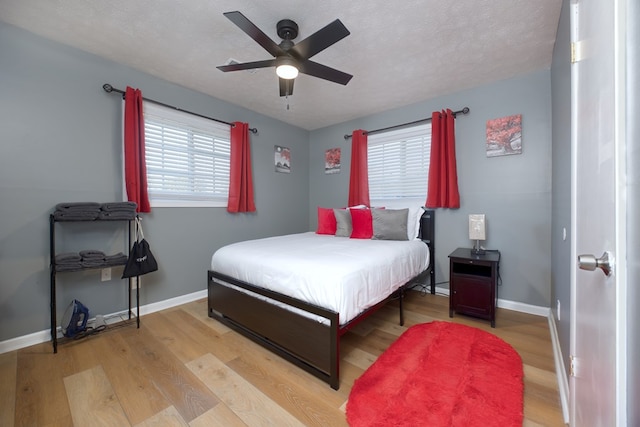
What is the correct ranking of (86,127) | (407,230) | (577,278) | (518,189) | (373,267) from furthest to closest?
(407,230) → (518,189) → (86,127) → (373,267) → (577,278)

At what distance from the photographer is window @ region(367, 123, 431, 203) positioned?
341 centimetres

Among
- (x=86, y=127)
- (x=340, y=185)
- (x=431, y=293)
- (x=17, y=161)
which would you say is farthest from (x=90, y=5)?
(x=431, y=293)

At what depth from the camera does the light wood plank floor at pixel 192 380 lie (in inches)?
54.6

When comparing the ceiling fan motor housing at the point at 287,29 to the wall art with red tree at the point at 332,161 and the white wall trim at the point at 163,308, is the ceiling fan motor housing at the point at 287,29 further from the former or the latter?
the white wall trim at the point at 163,308

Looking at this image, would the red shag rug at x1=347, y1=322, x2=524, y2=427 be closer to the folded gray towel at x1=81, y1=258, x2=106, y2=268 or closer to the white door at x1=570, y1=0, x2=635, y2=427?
the white door at x1=570, y1=0, x2=635, y2=427

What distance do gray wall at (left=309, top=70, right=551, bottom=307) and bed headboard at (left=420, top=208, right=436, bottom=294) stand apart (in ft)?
0.19

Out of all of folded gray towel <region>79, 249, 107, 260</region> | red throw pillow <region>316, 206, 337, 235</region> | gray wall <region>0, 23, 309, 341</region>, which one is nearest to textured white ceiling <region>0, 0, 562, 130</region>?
gray wall <region>0, 23, 309, 341</region>

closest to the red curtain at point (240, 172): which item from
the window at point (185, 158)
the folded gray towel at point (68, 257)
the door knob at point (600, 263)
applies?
the window at point (185, 158)

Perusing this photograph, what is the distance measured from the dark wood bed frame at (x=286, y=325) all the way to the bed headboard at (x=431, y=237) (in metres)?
0.93

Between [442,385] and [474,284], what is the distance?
121 centimetres

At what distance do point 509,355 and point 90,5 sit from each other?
396 centimetres

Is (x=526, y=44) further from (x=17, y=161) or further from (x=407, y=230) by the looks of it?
A: (x=17, y=161)

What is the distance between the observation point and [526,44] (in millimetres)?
2215

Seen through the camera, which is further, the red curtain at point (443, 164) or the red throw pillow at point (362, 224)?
the red throw pillow at point (362, 224)
